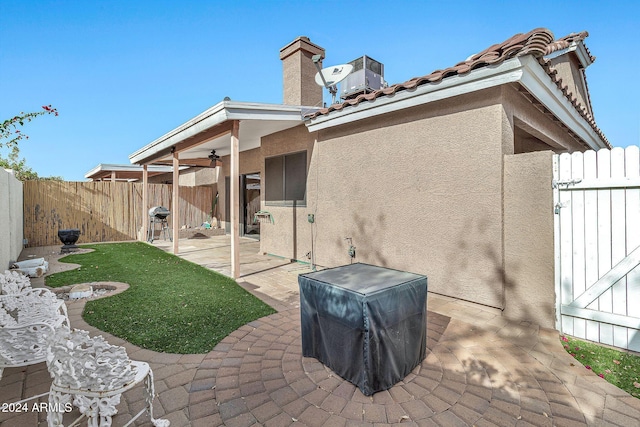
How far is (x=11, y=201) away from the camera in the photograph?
8219 millimetres

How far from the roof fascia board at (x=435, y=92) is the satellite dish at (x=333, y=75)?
6.82 feet

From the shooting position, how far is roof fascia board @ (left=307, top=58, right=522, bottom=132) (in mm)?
3910

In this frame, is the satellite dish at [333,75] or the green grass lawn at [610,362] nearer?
the green grass lawn at [610,362]

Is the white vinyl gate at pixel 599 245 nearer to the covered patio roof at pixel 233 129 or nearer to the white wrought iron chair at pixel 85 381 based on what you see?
the white wrought iron chair at pixel 85 381

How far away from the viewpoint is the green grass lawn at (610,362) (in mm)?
2715

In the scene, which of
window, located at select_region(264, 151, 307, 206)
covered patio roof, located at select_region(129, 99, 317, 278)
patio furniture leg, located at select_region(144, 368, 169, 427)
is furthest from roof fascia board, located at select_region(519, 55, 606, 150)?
patio furniture leg, located at select_region(144, 368, 169, 427)

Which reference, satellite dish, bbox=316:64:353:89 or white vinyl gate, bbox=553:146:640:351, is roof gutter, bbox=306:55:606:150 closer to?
white vinyl gate, bbox=553:146:640:351

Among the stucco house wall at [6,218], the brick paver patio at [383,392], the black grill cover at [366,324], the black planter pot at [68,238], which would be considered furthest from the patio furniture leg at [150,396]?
the black planter pot at [68,238]

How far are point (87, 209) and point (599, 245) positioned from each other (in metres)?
15.8

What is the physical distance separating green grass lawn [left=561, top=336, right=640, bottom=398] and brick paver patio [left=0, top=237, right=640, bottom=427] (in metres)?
0.12

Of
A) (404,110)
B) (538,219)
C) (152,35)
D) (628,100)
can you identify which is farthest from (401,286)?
(628,100)

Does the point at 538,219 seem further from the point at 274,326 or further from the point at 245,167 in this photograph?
the point at 245,167

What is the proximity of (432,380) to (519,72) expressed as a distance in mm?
3959

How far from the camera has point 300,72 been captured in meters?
9.54
